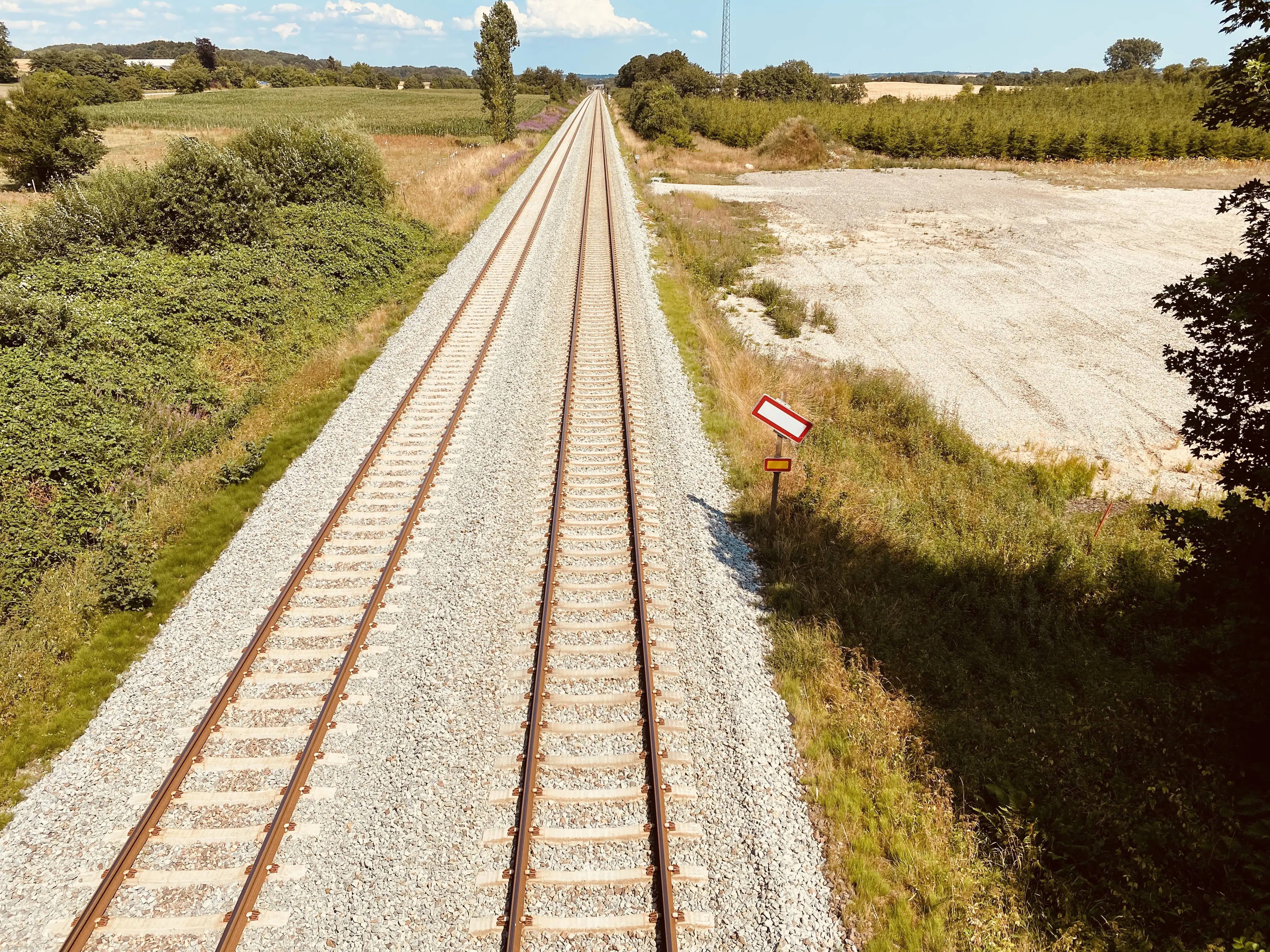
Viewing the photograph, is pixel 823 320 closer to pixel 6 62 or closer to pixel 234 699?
pixel 234 699

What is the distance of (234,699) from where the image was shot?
22.7ft

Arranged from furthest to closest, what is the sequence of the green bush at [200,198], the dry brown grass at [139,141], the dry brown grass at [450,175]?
the dry brown grass at [139,141]
the dry brown grass at [450,175]
the green bush at [200,198]

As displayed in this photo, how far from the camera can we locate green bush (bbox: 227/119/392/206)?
2159 centimetres

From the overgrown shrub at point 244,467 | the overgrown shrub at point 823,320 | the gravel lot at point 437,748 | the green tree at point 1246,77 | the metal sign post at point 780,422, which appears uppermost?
the green tree at point 1246,77

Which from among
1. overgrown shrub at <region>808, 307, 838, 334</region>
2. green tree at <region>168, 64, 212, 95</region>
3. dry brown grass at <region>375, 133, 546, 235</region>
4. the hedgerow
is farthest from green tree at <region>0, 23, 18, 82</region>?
overgrown shrub at <region>808, 307, 838, 334</region>

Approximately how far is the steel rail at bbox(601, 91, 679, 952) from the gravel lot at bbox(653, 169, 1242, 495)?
857cm

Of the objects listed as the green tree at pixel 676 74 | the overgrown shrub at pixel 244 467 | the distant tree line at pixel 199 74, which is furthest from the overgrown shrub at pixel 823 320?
the distant tree line at pixel 199 74

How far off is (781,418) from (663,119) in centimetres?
6362

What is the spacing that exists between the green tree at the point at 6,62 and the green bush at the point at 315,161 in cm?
14099

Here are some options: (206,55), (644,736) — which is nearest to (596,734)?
(644,736)

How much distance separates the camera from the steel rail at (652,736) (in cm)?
498

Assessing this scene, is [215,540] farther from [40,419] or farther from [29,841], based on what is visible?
[29,841]

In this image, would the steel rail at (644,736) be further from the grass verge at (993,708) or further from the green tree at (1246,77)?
the green tree at (1246,77)

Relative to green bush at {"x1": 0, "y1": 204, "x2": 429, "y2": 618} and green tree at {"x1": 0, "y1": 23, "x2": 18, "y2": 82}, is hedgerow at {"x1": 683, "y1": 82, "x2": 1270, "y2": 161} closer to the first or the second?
green bush at {"x1": 0, "y1": 204, "x2": 429, "y2": 618}
